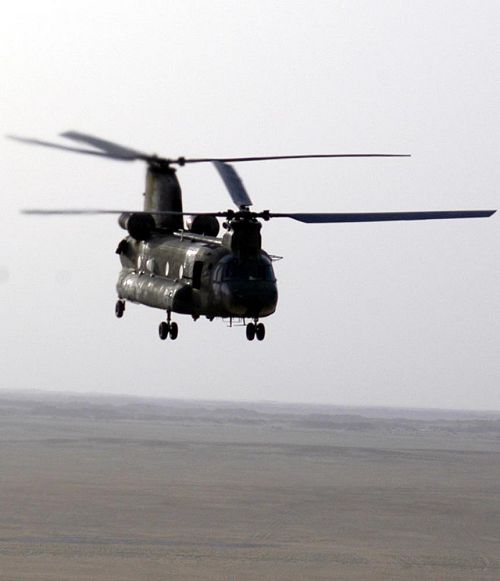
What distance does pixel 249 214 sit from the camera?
55.6m

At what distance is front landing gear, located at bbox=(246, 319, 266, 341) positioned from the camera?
5269cm

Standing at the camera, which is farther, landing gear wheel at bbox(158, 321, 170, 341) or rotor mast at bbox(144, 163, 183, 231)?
rotor mast at bbox(144, 163, 183, 231)

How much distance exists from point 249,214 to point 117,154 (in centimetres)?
801

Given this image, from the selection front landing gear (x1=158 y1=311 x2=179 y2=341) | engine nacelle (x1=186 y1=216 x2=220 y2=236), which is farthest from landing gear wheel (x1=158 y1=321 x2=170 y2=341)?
engine nacelle (x1=186 y1=216 x2=220 y2=236)

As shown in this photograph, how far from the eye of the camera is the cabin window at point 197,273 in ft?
184

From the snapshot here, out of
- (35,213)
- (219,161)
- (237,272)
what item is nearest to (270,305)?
(237,272)

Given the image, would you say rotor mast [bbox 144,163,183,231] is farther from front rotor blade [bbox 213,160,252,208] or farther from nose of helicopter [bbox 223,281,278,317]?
nose of helicopter [bbox 223,281,278,317]

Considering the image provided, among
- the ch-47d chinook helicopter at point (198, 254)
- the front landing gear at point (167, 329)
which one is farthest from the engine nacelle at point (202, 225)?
the front landing gear at point (167, 329)

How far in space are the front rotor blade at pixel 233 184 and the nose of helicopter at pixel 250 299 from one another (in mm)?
4090

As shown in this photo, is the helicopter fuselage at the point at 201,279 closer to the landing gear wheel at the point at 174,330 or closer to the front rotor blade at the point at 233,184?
the landing gear wheel at the point at 174,330

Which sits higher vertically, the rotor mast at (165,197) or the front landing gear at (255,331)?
the rotor mast at (165,197)

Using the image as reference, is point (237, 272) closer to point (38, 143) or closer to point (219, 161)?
point (219, 161)

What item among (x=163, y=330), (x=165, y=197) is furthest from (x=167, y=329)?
(x=165, y=197)

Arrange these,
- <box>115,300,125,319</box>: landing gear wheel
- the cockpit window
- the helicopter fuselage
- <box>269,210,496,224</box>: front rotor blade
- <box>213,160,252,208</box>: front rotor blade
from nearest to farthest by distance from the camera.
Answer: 1. <box>269,210,496,224</box>: front rotor blade
2. the helicopter fuselage
3. the cockpit window
4. <box>213,160,252,208</box>: front rotor blade
5. <box>115,300,125,319</box>: landing gear wheel
